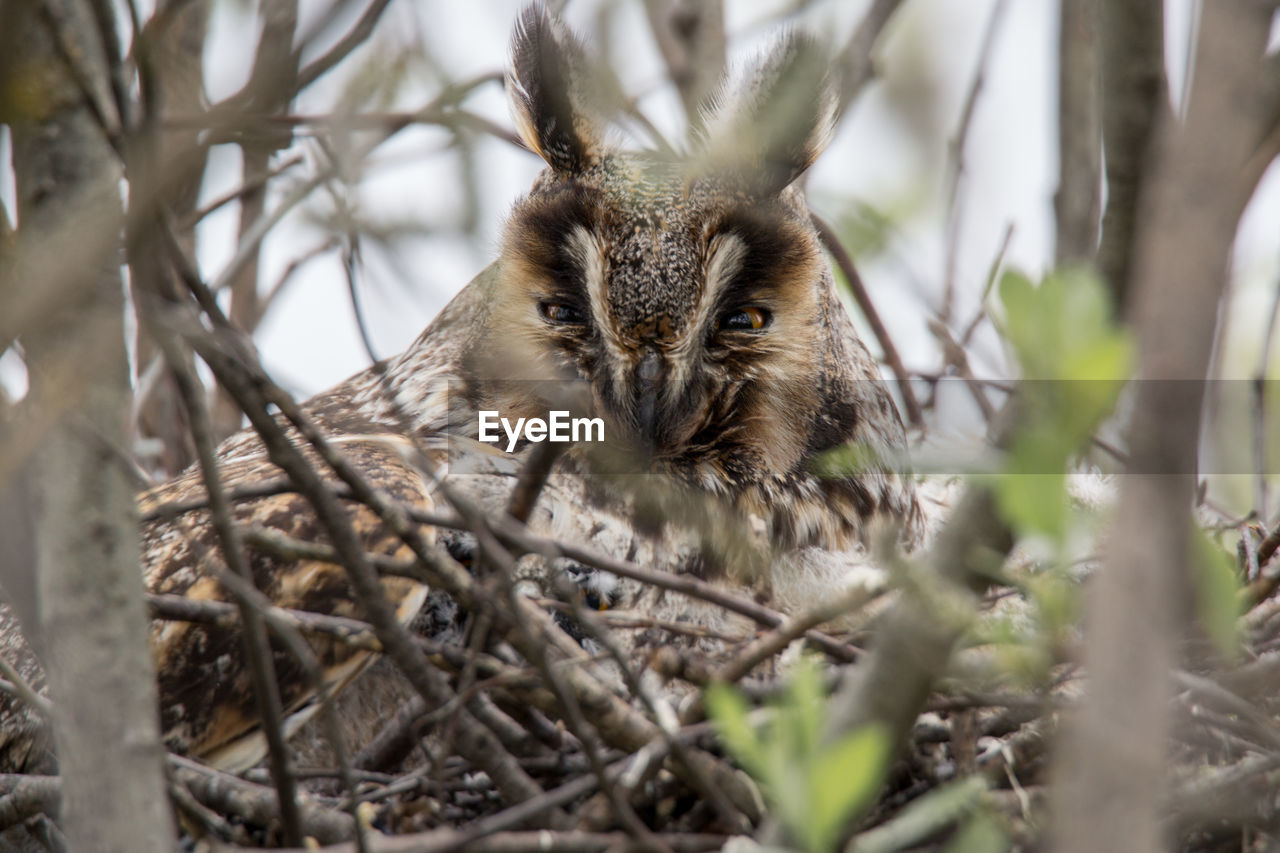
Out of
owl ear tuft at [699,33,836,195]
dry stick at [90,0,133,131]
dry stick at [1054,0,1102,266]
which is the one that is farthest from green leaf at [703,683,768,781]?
dry stick at [1054,0,1102,266]

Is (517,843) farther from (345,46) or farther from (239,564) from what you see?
(345,46)

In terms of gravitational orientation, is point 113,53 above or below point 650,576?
above

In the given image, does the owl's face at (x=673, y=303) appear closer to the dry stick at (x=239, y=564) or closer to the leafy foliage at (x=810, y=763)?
the dry stick at (x=239, y=564)

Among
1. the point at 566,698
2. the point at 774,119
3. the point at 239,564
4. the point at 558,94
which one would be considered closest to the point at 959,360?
the point at 774,119

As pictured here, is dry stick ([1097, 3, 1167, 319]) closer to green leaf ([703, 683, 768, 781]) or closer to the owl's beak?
green leaf ([703, 683, 768, 781])

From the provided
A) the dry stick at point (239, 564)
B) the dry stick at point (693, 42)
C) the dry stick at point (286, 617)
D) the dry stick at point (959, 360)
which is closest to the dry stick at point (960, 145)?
the dry stick at point (959, 360)

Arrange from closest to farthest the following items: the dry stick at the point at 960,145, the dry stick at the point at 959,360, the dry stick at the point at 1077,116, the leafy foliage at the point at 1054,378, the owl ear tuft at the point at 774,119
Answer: the leafy foliage at the point at 1054,378, the owl ear tuft at the point at 774,119, the dry stick at the point at 1077,116, the dry stick at the point at 959,360, the dry stick at the point at 960,145
